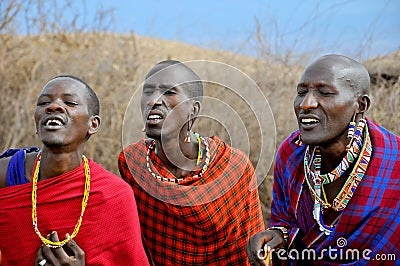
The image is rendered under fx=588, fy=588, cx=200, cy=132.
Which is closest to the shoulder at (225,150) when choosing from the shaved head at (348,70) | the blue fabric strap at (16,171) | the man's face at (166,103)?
the man's face at (166,103)

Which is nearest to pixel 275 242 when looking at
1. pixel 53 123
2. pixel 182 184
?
pixel 182 184

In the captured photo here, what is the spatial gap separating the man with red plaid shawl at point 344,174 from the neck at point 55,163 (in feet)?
3.50

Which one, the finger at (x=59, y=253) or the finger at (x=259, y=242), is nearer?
the finger at (x=59, y=253)

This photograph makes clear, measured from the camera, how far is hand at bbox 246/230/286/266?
313 centimetres

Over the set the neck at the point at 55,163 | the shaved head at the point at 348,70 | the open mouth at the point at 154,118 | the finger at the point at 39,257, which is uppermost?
the shaved head at the point at 348,70

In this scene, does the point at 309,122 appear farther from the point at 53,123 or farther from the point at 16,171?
the point at 16,171

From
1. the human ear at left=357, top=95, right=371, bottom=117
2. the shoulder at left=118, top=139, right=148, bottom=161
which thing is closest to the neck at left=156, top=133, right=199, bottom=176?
the shoulder at left=118, top=139, right=148, bottom=161

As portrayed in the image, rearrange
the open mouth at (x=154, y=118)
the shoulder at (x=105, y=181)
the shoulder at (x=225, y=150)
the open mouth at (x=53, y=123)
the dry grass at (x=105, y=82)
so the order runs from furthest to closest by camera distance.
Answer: the dry grass at (x=105, y=82) → the shoulder at (x=225, y=150) → the open mouth at (x=154, y=118) → the shoulder at (x=105, y=181) → the open mouth at (x=53, y=123)

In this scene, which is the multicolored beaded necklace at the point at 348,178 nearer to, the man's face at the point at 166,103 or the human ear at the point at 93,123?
the man's face at the point at 166,103

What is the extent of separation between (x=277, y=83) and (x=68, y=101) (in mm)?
4634

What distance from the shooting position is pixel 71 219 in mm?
2996

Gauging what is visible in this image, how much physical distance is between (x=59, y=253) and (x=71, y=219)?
0.62 ft

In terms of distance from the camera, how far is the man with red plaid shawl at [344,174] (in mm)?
2971

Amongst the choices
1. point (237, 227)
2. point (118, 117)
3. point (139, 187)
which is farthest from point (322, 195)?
point (118, 117)
